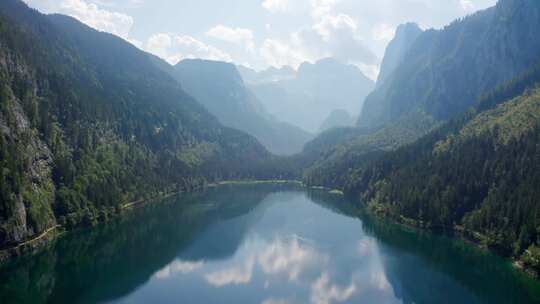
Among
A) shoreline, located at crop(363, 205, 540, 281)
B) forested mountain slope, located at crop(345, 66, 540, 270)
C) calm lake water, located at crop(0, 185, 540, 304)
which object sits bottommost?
calm lake water, located at crop(0, 185, 540, 304)

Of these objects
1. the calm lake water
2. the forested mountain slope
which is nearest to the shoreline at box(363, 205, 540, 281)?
the forested mountain slope

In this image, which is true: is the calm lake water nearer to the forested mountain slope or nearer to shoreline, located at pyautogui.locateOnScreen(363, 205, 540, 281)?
shoreline, located at pyautogui.locateOnScreen(363, 205, 540, 281)

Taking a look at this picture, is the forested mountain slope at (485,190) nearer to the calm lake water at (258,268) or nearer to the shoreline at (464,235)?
the shoreline at (464,235)

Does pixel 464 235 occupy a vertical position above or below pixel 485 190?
below

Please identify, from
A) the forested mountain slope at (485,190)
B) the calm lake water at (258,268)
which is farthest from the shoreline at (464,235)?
the calm lake water at (258,268)

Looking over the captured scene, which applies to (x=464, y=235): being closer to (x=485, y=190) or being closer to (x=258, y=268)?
(x=485, y=190)

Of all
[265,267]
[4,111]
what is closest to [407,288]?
[265,267]

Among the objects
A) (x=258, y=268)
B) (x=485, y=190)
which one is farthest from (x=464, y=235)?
(x=258, y=268)
